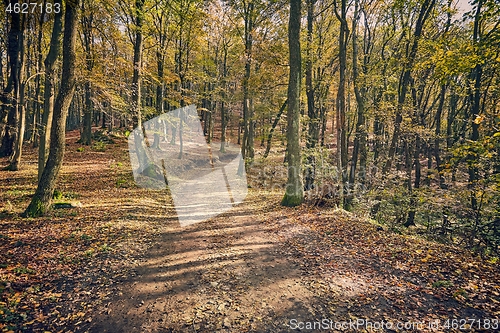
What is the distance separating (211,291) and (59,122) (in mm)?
7707

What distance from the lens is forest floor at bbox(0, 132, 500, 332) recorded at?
396 cm

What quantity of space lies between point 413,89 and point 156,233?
53.8 ft

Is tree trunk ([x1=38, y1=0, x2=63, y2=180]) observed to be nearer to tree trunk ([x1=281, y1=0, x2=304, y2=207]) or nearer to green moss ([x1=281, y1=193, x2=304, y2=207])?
tree trunk ([x1=281, y1=0, x2=304, y2=207])

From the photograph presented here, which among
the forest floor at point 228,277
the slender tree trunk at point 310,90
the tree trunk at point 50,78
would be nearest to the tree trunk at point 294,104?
the forest floor at point 228,277

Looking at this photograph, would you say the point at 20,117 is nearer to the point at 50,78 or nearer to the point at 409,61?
the point at 50,78

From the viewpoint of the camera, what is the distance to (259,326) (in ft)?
12.8

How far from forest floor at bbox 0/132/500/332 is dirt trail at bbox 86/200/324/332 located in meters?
0.02

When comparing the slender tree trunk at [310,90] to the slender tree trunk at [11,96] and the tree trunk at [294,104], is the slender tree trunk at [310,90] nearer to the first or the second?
the tree trunk at [294,104]

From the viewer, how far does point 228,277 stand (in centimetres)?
535

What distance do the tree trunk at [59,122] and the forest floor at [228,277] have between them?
0.64 m

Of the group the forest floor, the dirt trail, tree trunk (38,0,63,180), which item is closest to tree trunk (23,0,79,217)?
the forest floor

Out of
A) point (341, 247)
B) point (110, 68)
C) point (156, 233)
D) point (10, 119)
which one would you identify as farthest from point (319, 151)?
point (10, 119)

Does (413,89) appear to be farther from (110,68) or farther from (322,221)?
(110,68)

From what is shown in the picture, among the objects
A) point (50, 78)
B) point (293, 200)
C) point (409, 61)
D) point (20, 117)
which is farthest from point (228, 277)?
point (20, 117)
